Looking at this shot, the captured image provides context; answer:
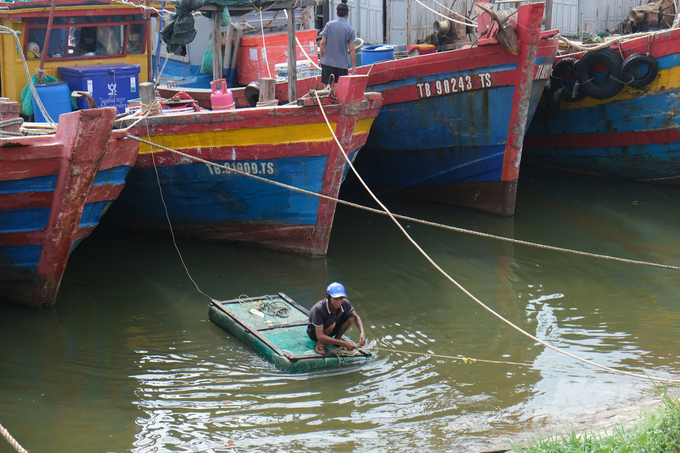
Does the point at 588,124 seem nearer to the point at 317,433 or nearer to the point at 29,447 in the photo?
the point at 317,433

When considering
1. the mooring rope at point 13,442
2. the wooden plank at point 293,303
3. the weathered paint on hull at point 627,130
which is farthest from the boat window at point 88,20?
the weathered paint on hull at point 627,130

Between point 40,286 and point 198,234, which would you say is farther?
point 198,234

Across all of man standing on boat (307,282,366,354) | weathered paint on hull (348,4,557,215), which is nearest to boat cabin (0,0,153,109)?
weathered paint on hull (348,4,557,215)

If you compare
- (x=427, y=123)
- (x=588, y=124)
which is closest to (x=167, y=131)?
(x=427, y=123)

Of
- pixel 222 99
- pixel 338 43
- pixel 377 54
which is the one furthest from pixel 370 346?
pixel 377 54

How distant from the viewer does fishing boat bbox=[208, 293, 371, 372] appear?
5.56 m

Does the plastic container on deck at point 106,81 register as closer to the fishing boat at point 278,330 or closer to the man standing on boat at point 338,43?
the man standing on boat at point 338,43

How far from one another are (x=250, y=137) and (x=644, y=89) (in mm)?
6350

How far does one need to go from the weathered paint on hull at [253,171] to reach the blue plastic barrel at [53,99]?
1.11 meters

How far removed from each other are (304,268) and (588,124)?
5.95 meters

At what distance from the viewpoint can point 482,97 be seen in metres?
9.45

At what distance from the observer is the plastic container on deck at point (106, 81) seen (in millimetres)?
8367

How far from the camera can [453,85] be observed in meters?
9.54

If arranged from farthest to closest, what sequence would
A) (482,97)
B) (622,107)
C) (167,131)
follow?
1. (622,107)
2. (482,97)
3. (167,131)
